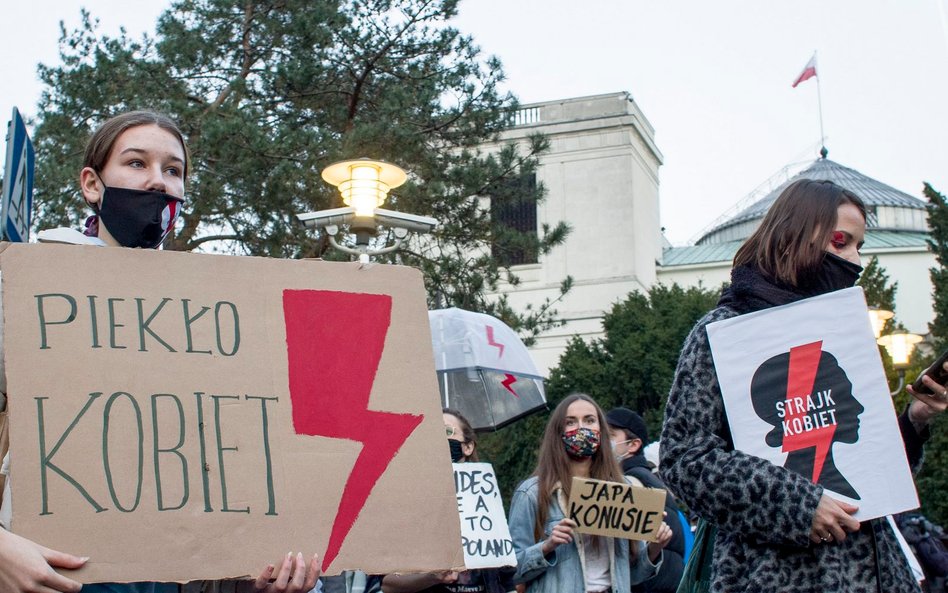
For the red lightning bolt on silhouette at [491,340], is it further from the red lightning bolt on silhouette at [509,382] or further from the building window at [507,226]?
the building window at [507,226]

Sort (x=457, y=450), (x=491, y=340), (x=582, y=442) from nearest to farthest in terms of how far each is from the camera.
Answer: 1. (x=582, y=442)
2. (x=457, y=450)
3. (x=491, y=340)

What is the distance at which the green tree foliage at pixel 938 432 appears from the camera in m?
24.6

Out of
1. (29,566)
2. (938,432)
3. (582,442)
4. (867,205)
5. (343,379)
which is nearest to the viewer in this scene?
(29,566)

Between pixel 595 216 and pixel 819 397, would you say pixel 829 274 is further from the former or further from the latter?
pixel 595 216

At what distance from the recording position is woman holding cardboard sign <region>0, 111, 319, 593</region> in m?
2.42

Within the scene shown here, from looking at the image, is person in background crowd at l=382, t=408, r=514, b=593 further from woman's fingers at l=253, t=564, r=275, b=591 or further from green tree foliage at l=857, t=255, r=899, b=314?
green tree foliage at l=857, t=255, r=899, b=314

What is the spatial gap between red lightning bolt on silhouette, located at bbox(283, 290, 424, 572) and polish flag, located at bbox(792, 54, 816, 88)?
4695cm

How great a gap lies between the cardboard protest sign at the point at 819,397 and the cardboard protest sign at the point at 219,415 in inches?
31.7

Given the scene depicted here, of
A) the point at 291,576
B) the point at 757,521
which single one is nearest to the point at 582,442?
the point at 757,521

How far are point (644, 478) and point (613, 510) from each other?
1.62 meters

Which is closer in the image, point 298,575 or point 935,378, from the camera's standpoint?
point 298,575

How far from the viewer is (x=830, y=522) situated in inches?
106

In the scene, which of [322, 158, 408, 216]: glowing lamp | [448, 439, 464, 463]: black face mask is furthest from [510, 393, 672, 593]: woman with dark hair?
[322, 158, 408, 216]: glowing lamp

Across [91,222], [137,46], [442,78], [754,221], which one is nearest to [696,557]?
[91,222]
